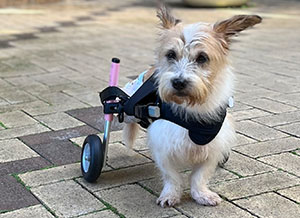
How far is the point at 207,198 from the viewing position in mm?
3301

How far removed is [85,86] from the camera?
6.36 m

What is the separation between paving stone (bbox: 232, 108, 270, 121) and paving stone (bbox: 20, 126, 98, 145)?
4.48 ft

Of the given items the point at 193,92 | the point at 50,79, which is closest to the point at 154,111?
the point at 193,92

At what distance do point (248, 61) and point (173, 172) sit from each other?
4670 millimetres

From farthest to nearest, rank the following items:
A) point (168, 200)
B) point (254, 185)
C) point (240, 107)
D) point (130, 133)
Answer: point (240, 107)
point (130, 133)
point (254, 185)
point (168, 200)

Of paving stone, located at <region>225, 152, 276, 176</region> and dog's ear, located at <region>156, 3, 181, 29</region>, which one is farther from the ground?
dog's ear, located at <region>156, 3, 181, 29</region>

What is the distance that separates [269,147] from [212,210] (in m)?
1.22

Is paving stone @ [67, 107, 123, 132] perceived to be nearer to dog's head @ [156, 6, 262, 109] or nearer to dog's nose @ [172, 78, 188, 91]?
dog's head @ [156, 6, 262, 109]

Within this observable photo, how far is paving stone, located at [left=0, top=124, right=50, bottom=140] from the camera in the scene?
4.59 m

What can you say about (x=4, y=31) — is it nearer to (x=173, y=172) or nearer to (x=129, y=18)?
(x=129, y=18)

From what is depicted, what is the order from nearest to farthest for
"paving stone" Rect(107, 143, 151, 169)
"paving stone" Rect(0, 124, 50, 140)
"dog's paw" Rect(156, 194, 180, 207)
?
"dog's paw" Rect(156, 194, 180, 207)
"paving stone" Rect(107, 143, 151, 169)
"paving stone" Rect(0, 124, 50, 140)

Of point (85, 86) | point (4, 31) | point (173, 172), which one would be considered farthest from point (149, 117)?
point (4, 31)

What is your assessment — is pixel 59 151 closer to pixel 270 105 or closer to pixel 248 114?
pixel 248 114

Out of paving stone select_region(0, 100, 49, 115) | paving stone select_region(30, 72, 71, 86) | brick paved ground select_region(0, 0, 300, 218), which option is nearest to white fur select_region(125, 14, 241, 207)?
brick paved ground select_region(0, 0, 300, 218)
